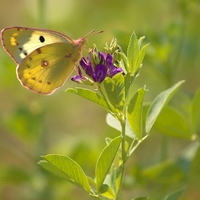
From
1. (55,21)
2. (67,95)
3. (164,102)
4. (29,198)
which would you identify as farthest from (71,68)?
(55,21)

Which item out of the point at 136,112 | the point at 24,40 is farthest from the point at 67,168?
the point at 24,40

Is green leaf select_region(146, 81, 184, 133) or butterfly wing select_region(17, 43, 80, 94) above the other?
butterfly wing select_region(17, 43, 80, 94)

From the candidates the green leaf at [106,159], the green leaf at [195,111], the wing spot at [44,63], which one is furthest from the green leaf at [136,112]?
the wing spot at [44,63]

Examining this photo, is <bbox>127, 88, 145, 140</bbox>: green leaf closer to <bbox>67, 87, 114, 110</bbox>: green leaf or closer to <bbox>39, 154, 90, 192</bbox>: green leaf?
<bbox>67, 87, 114, 110</bbox>: green leaf

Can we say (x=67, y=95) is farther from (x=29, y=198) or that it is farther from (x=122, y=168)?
(x=122, y=168)

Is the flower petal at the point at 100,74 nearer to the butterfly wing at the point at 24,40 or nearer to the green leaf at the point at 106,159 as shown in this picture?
the green leaf at the point at 106,159

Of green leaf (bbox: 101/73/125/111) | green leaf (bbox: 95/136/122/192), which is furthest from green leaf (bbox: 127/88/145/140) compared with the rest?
green leaf (bbox: 95/136/122/192)

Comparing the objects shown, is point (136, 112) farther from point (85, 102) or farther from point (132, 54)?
point (85, 102)
